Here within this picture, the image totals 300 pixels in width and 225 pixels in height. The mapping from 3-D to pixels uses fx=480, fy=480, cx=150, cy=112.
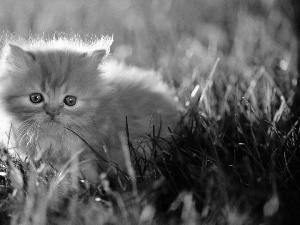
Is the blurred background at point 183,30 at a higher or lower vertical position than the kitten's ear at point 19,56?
higher

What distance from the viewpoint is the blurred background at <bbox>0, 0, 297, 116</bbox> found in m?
3.86

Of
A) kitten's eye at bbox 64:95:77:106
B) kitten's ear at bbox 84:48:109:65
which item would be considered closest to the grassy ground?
kitten's eye at bbox 64:95:77:106

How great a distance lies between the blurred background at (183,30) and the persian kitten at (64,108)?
916 millimetres

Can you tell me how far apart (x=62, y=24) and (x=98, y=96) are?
2.82 meters

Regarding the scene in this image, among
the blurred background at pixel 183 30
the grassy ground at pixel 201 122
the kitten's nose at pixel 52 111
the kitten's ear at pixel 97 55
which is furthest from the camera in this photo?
the blurred background at pixel 183 30

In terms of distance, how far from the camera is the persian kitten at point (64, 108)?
231 cm

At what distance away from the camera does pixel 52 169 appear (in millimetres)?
2273

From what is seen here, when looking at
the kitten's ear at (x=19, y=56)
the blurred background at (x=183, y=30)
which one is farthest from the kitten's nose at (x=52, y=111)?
the blurred background at (x=183, y=30)

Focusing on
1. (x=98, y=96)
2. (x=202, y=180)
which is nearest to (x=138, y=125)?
(x=98, y=96)

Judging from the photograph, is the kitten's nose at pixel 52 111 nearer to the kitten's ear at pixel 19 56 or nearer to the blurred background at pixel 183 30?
the kitten's ear at pixel 19 56

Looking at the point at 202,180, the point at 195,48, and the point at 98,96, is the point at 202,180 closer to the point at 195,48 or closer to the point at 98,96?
the point at 98,96

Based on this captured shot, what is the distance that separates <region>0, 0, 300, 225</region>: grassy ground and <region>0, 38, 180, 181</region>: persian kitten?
0.50ft

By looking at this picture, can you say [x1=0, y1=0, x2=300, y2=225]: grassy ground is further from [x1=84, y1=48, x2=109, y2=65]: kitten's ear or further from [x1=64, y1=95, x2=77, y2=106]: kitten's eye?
[x1=84, y1=48, x2=109, y2=65]: kitten's ear

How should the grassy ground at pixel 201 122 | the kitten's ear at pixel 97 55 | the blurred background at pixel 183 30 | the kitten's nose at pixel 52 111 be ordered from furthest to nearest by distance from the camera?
the blurred background at pixel 183 30, the kitten's ear at pixel 97 55, the kitten's nose at pixel 52 111, the grassy ground at pixel 201 122
